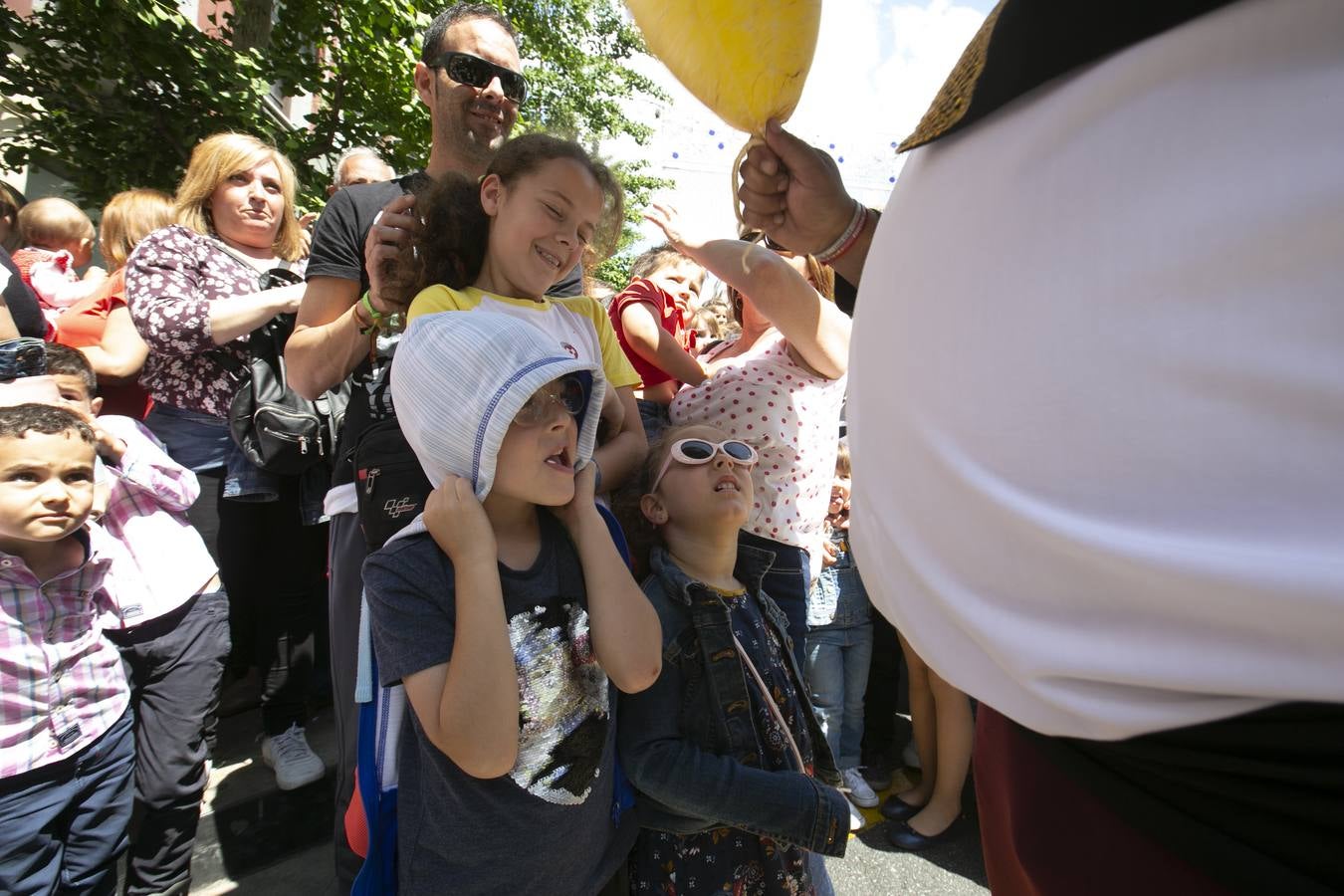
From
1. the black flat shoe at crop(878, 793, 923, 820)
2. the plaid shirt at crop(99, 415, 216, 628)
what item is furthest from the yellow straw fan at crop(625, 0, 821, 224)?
the black flat shoe at crop(878, 793, 923, 820)

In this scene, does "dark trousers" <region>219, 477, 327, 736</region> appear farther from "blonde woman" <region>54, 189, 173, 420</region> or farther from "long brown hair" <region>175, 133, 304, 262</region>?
"long brown hair" <region>175, 133, 304, 262</region>

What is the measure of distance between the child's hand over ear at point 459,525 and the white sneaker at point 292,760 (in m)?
1.94

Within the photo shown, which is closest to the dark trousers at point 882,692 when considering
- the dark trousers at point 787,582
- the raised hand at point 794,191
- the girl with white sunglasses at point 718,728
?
the dark trousers at point 787,582

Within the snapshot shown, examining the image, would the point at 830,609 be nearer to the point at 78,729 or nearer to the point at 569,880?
the point at 569,880

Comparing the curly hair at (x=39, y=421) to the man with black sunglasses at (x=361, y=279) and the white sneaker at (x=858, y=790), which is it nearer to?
the man with black sunglasses at (x=361, y=279)

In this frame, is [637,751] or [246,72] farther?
[246,72]

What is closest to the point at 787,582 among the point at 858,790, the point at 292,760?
the point at 858,790

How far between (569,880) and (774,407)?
4.24ft

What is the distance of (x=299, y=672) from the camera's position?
282 centimetres

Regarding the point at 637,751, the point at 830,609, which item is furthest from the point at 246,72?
the point at 637,751

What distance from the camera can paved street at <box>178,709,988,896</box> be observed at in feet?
7.64

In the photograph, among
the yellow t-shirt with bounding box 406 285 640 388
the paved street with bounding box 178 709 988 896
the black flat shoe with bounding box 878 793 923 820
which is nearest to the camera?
the yellow t-shirt with bounding box 406 285 640 388

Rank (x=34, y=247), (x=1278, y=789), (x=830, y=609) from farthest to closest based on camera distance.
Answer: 1. (x=34, y=247)
2. (x=830, y=609)
3. (x=1278, y=789)

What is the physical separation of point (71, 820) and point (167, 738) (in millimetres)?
279
